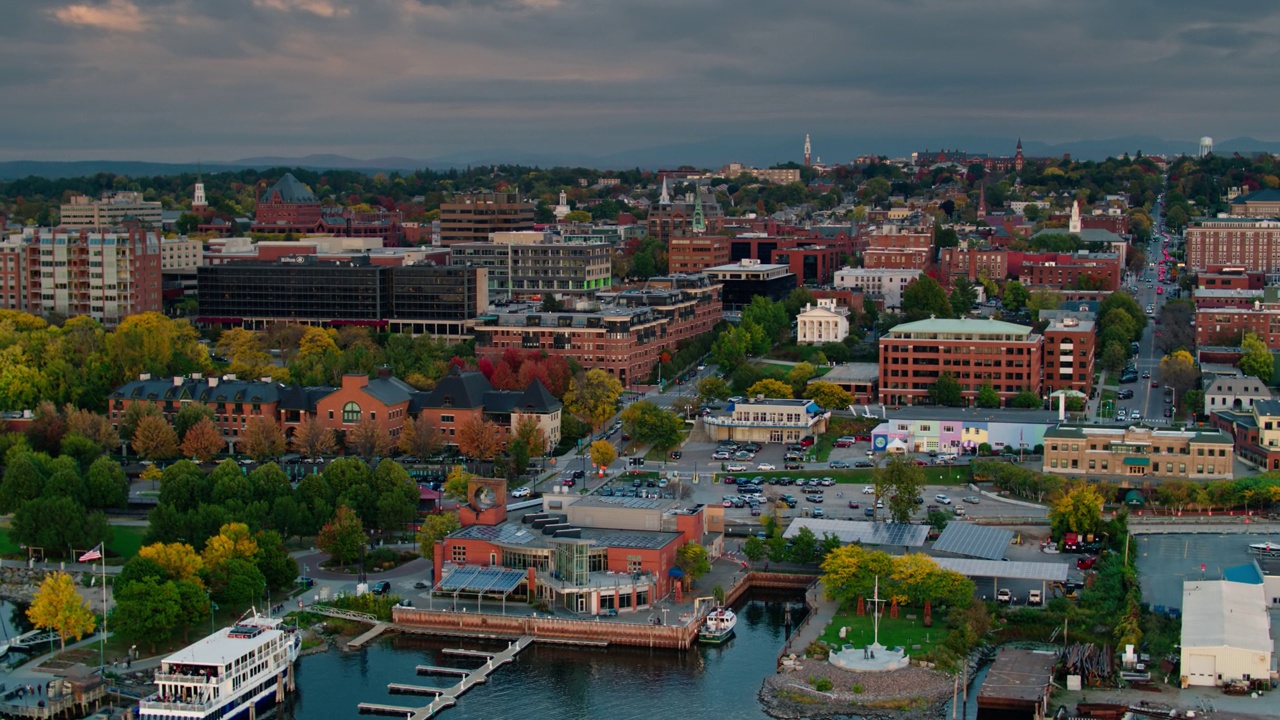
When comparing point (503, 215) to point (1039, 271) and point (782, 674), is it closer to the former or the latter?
point (1039, 271)

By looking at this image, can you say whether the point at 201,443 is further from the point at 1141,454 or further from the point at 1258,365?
the point at 1258,365

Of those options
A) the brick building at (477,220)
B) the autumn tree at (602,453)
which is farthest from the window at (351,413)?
the brick building at (477,220)

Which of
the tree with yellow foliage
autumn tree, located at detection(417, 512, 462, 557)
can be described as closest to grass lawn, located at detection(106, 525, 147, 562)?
the tree with yellow foliage

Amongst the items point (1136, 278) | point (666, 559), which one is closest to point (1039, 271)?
point (1136, 278)

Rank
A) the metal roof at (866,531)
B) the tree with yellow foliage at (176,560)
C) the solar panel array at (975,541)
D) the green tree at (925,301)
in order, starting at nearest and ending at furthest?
the tree with yellow foliage at (176,560), the solar panel array at (975,541), the metal roof at (866,531), the green tree at (925,301)

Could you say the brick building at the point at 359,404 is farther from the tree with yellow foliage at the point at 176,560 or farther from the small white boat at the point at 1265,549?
the small white boat at the point at 1265,549

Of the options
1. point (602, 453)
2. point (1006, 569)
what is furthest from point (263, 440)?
point (1006, 569)
